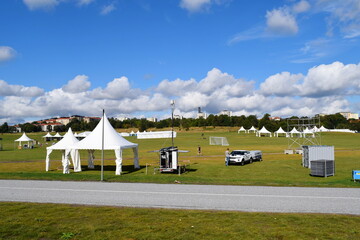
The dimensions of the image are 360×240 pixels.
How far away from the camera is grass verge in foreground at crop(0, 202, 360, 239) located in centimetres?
799

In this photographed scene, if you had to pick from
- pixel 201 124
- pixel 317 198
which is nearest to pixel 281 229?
pixel 317 198

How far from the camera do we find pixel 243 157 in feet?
A: 100

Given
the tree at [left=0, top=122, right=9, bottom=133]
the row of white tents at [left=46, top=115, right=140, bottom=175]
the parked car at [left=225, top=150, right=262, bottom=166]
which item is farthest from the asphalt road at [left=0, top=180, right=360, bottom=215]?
the tree at [left=0, top=122, right=9, bottom=133]

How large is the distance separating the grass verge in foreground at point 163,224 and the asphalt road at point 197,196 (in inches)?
43.9

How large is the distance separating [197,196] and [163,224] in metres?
4.63

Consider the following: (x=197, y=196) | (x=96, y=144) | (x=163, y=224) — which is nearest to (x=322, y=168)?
(x=197, y=196)

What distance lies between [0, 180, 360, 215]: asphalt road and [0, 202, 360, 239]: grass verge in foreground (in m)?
1.12

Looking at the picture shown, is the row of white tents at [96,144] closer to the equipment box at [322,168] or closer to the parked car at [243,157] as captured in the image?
the parked car at [243,157]

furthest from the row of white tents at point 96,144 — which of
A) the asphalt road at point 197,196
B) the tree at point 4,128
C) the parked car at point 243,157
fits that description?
the tree at point 4,128

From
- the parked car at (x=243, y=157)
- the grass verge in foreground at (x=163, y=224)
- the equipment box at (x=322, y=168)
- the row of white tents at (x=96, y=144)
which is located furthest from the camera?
the parked car at (x=243, y=157)

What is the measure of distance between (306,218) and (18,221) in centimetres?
862

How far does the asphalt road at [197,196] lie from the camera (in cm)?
1143

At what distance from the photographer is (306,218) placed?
9.59 m

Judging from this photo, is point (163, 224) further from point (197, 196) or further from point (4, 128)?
point (4, 128)
